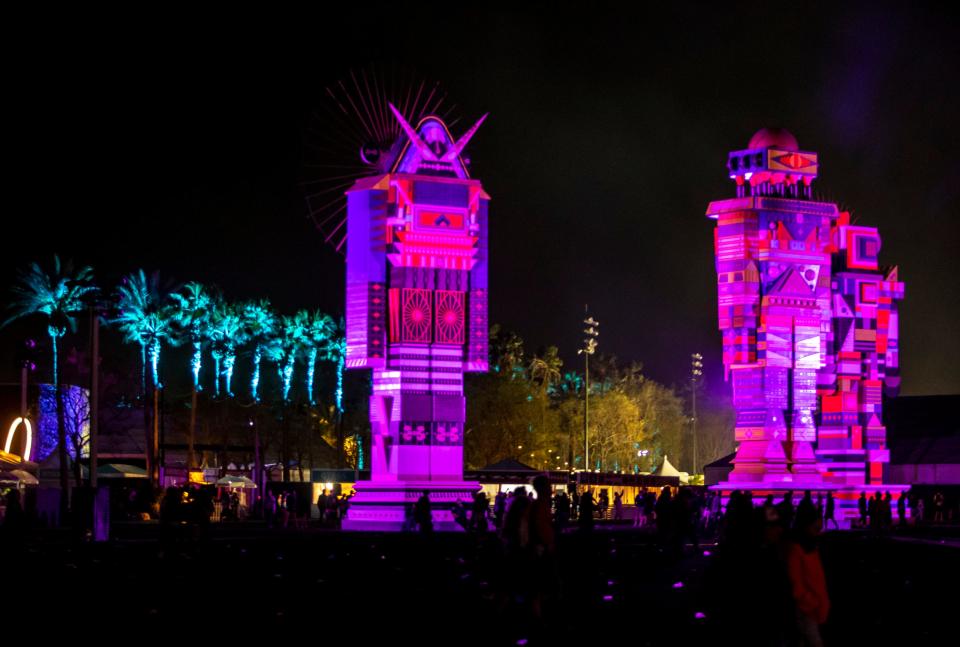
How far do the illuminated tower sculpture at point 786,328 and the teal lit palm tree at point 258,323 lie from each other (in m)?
60.0

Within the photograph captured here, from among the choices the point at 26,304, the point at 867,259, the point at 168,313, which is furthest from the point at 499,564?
the point at 168,313

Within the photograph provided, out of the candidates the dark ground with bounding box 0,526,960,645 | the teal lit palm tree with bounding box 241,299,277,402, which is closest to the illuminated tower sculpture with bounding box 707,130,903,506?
the dark ground with bounding box 0,526,960,645

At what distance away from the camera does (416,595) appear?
25141mm

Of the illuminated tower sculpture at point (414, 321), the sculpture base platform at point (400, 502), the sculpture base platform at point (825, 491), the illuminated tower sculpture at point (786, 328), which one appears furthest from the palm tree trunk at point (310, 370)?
the illuminated tower sculpture at point (414, 321)

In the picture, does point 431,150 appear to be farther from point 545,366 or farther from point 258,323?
point 545,366

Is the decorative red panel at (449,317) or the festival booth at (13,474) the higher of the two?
the decorative red panel at (449,317)

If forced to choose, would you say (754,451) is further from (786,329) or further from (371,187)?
(371,187)

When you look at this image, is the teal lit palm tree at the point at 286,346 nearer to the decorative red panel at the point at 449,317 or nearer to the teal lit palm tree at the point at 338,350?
the teal lit palm tree at the point at 338,350

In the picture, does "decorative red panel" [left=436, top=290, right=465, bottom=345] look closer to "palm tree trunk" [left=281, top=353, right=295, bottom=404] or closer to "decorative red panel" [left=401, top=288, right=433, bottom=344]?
"decorative red panel" [left=401, top=288, right=433, bottom=344]

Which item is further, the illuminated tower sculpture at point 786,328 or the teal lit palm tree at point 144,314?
the teal lit palm tree at point 144,314

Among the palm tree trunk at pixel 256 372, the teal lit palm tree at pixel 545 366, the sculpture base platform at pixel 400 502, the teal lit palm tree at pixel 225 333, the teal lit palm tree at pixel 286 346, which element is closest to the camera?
the sculpture base platform at pixel 400 502

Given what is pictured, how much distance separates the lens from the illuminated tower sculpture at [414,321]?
168 ft

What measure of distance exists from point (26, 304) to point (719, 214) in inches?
2017

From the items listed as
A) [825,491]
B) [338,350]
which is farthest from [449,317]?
[338,350]
